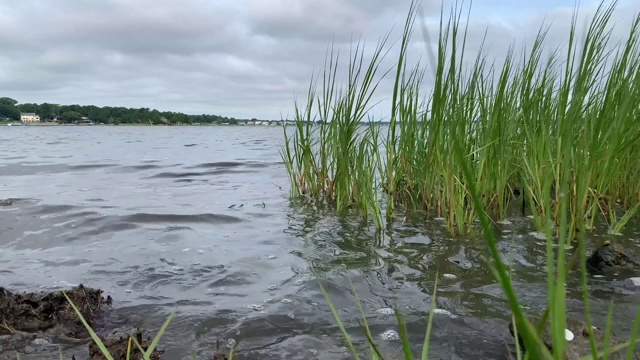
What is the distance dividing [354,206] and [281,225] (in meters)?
0.87

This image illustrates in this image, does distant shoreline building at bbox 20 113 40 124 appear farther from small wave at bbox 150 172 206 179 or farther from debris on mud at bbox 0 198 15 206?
debris on mud at bbox 0 198 15 206

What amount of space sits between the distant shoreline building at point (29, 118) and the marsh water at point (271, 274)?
7444 cm

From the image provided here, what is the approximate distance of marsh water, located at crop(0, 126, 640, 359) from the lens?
2.43 metres

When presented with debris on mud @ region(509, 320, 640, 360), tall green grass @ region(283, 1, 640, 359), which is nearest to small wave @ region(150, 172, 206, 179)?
tall green grass @ region(283, 1, 640, 359)

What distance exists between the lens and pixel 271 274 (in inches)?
138

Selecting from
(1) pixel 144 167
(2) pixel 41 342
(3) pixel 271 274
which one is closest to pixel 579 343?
(3) pixel 271 274

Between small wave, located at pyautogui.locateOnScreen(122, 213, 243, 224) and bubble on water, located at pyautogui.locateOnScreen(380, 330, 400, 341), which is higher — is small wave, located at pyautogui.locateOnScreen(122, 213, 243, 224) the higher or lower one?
the lower one

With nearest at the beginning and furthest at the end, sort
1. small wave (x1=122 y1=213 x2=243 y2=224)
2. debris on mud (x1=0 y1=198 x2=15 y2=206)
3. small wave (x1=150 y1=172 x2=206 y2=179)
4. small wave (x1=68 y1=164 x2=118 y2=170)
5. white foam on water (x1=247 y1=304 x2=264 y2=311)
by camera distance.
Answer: white foam on water (x1=247 y1=304 x2=264 y2=311) < small wave (x1=122 y1=213 x2=243 y2=224) < debris on mud (x1=0 y1=198 x2=15 y2=206) < small wave (x1=150 y1=172 x2=206 y2=179) < small wave (x1=68 y1=164 x2=118 y2=170)

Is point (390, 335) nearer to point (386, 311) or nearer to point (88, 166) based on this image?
point (386, 311)

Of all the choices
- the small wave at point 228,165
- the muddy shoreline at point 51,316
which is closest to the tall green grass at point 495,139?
the muddy shoreline at point 51,316

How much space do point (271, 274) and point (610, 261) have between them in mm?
2285

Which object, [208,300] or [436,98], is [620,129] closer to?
[436,98]

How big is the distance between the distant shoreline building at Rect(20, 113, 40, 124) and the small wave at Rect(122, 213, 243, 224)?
7543 cm

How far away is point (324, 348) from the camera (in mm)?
2322
